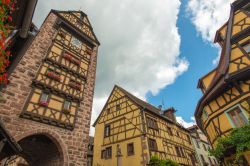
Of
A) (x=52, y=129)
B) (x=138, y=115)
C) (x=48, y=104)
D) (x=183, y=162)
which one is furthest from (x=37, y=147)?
(x=183, y=162)

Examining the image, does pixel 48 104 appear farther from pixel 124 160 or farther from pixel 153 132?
pixel 153 132

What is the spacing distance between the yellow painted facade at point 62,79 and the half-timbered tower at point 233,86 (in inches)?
370

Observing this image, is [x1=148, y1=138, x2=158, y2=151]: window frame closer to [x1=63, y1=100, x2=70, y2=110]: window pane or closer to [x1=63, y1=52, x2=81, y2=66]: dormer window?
[x1=63, y1=100, x2=70, y2=110]: window pane

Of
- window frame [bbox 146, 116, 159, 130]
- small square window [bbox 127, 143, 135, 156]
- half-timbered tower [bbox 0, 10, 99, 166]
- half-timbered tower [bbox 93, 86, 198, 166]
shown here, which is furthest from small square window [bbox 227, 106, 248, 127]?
small square window [bbox 127, 143, 135, 156]

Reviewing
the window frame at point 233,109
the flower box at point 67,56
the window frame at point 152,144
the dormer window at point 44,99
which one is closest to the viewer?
the window frame at point 233,109

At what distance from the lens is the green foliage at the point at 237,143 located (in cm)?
670

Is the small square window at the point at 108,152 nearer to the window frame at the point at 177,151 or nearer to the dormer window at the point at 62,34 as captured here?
the window frame at the point at 177,151

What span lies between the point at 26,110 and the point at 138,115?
1147 centimetres

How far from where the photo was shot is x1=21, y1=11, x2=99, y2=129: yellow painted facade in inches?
397

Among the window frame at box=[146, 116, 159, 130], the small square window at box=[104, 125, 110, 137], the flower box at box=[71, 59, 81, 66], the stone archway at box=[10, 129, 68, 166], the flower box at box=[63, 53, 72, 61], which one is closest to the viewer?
the stone archway at box=[10, 129, 68, 166]

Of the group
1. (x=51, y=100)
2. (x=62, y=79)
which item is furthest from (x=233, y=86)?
(x=62, y=79)

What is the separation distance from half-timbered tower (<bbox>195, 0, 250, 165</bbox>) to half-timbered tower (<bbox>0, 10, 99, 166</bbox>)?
8.80m

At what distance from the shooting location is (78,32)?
15.8 metres

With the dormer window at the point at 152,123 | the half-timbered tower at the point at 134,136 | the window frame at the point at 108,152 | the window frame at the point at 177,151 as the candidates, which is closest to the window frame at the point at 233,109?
the half-timbered tower at the point at 134,136
